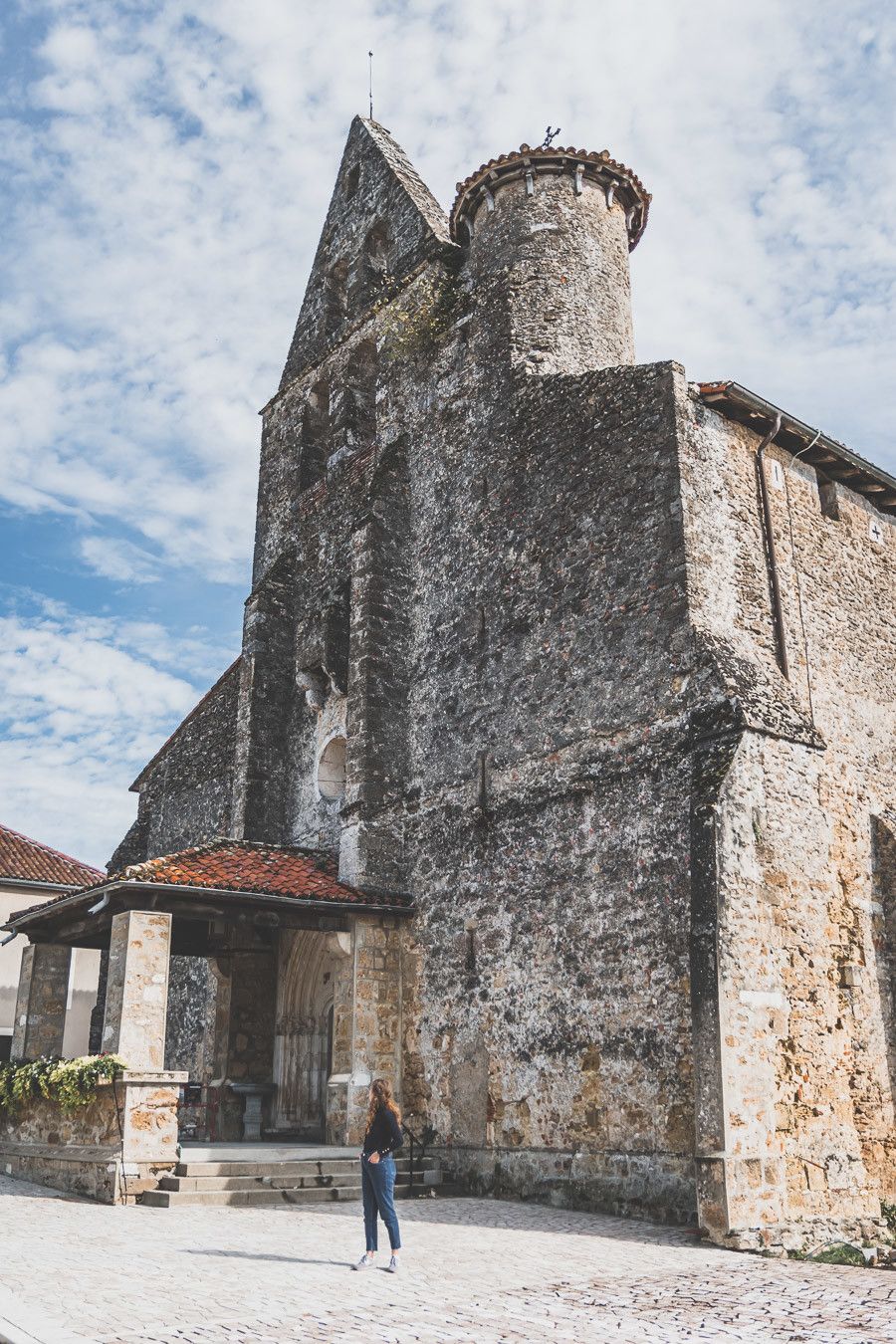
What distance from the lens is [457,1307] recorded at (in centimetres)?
684

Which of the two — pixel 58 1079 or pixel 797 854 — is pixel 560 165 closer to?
pixel 797 854

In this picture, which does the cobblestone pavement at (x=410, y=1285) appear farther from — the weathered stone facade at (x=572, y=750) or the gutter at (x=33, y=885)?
the gutter at (x=33, y=885)

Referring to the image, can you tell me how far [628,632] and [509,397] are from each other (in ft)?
15.1

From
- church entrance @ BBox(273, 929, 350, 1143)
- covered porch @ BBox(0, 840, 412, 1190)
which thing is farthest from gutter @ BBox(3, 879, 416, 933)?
church entrance @ BBox(273, 929, 350, 1143)

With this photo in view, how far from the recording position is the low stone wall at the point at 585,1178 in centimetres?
1052

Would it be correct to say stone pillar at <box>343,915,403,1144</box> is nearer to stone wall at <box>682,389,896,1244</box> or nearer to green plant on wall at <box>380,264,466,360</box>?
stone wall at <box>682,389,896,1244</box>

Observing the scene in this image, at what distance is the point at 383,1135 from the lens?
27.4 ft

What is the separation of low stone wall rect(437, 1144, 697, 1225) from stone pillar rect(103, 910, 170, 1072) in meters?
3.77

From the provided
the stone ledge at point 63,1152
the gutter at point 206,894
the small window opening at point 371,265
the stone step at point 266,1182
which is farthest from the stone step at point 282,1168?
the small window opening at point 371,265

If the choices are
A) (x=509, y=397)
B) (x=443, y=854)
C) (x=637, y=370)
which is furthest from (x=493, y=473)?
(x=443, y=854)

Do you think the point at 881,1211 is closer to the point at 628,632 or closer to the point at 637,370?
the point at 628,632

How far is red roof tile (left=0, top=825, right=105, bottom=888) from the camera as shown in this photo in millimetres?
23141

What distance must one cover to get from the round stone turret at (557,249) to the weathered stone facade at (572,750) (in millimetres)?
58

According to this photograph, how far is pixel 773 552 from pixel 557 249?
6161 millimetres
